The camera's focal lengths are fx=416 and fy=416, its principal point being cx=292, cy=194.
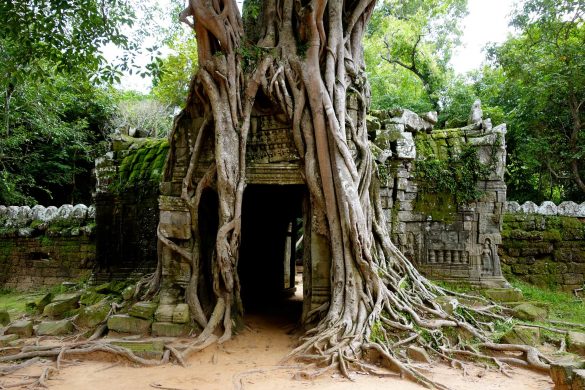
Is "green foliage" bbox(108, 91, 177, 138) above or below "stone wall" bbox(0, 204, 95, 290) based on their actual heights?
above

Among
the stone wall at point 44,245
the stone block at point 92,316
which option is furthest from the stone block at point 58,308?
the stone wall at point 44,245

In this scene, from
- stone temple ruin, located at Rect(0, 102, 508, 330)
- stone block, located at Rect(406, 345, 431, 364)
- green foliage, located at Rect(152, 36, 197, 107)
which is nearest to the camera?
stone block, located at Rect(406, 345, 431, 364)

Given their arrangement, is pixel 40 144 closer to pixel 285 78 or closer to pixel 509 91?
pixel 285 78

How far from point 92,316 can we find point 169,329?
1475mm

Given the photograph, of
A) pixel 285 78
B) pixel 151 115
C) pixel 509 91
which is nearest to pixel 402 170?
pixel 285 78

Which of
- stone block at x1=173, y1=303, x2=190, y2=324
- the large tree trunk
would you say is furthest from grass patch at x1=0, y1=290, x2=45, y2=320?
the large tree trunk

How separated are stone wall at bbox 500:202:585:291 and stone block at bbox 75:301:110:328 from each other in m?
7.28

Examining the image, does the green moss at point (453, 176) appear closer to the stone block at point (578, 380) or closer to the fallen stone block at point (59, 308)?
the stone block at point (578, 380)

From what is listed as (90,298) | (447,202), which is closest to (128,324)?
(90,298)

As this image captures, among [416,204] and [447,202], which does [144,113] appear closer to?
[416,204]

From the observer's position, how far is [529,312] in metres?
5.67

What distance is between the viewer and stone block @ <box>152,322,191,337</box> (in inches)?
199

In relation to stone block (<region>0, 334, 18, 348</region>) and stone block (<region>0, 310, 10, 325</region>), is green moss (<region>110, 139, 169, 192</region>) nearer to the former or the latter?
stone block (<region>0, 310, 10, 325</region>)

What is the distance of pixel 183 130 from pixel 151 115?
11.9 metres
